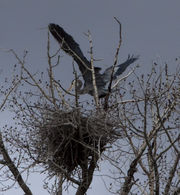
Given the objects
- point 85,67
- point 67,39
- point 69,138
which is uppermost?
point 67,39

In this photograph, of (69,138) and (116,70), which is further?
(116,70)

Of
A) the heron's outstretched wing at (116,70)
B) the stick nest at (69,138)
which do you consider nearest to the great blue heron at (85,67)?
the heron's outstretched wing at (116,70)

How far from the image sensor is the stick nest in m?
5.54

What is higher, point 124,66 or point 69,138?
point 124,66

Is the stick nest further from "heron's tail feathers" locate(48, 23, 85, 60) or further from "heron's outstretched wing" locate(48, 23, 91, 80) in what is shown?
"heron's tail feathers" locate(48, 23, 85, 60)

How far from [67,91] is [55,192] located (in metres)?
1.86

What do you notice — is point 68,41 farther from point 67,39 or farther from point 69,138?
point 69,138

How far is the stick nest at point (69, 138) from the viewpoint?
5.54 m

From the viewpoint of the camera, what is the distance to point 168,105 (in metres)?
6.44

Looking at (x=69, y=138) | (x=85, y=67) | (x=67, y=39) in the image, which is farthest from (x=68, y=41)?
(x=69, y=138)

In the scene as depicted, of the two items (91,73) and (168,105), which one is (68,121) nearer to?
(91,73)

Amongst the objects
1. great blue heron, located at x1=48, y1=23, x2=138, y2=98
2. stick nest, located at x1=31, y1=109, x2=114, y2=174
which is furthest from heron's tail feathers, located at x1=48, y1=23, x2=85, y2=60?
stick nest, located at x1=31, y1=109, x2=114, y2=174

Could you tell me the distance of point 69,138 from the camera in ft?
18.5

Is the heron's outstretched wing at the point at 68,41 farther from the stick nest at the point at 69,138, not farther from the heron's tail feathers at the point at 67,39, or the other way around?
the stick nest at the point at 69,138
